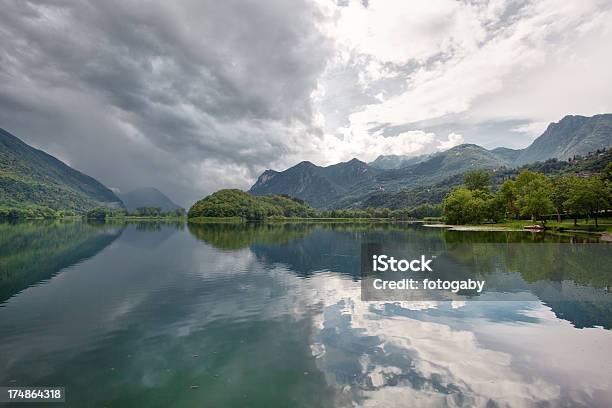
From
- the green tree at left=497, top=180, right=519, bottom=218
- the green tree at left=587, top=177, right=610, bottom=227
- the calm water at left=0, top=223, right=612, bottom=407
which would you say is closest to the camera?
the calm water at left=0, top=223, right=612, bottom=407

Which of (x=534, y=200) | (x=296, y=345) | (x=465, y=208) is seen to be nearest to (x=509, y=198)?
(x=465, y=208)

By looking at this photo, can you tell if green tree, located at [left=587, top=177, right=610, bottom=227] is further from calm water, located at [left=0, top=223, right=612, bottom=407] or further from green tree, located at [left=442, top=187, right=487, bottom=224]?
calm water, located at [left=0, top=223, right=612, bottom=407]

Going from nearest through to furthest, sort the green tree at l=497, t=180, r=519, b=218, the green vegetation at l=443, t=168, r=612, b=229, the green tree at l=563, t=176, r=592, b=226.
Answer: the green tree at l=563, t=176, r=592, b=226
the green vegetation at l=443, t=168, r=612, b=229
the green tree at l=497, t=180, r=519, b=218

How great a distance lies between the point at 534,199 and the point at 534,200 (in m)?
0.36

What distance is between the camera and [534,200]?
358 ft

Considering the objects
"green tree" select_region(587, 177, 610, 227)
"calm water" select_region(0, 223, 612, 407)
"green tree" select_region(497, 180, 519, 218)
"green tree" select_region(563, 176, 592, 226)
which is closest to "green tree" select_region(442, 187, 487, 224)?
"green tree" select_region(497, 180, 519, 218)

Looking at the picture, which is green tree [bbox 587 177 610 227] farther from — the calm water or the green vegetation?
the calm water

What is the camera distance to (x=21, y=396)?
14.3 metres

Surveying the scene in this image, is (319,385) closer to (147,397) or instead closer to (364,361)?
(364,361)

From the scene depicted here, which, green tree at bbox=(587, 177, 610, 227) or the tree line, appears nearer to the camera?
green tree at bbox=(587, 177, 610, 227)

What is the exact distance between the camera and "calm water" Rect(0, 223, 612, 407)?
47.3 feet

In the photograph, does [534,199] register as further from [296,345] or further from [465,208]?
[296,345]

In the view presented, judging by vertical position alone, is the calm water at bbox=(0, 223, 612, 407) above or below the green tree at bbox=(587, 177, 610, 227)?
below

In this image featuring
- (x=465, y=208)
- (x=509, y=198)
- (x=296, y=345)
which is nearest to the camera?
(x=296, y=345)
